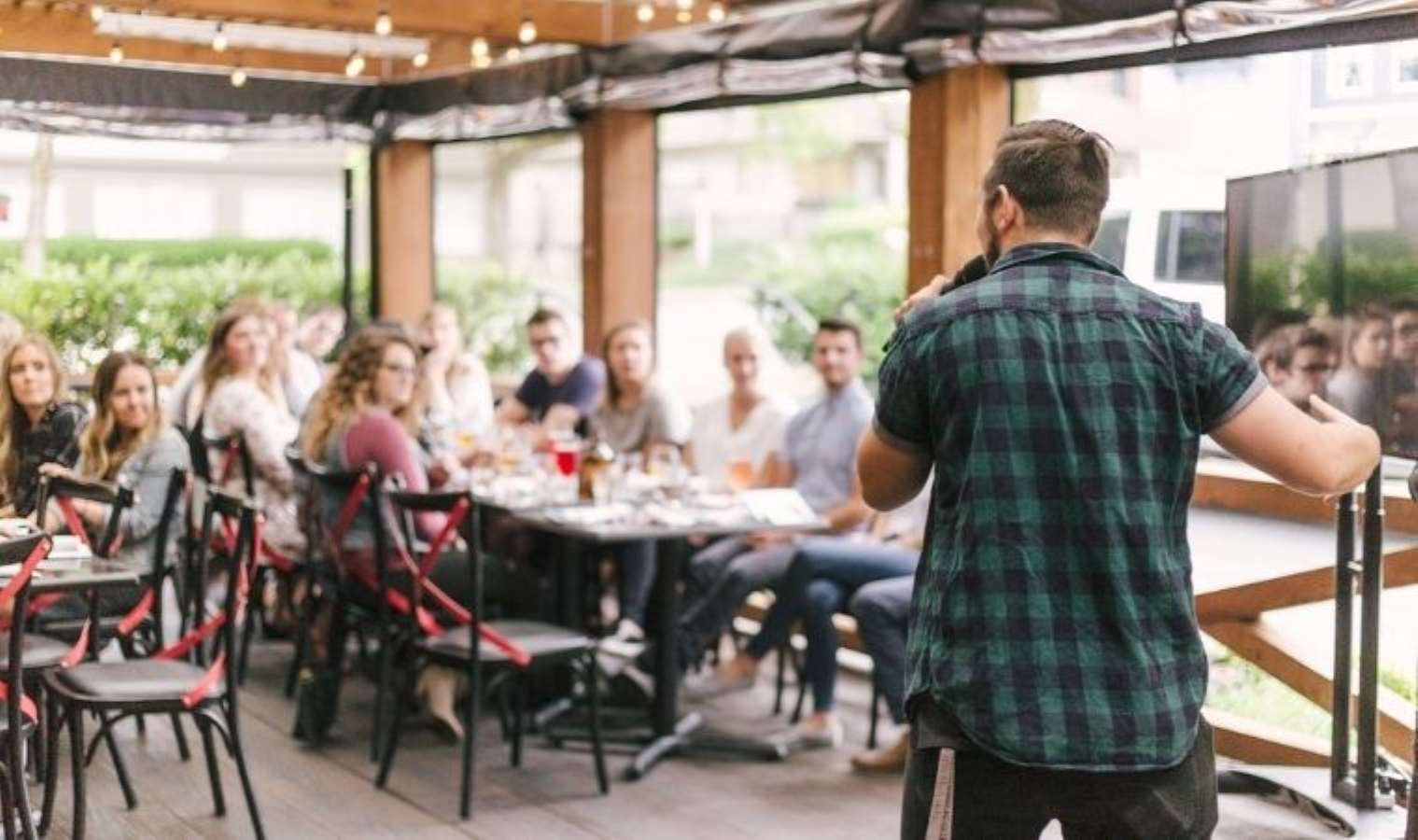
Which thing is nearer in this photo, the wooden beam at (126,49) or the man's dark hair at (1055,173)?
the man's dark hair at (1055,173)

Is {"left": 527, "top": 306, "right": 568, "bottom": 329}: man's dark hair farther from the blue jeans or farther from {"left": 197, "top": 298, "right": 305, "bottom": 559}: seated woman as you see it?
the blue jeans

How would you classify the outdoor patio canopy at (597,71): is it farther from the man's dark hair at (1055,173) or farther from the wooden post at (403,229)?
the man's dark hair at (1055,173)

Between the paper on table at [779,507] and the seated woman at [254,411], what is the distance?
6.28 feet

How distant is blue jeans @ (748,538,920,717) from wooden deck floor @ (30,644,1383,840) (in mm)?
286

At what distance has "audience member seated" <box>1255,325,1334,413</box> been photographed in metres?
4.55

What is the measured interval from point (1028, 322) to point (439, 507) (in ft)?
10.7

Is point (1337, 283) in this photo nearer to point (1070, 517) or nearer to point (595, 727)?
point (1070, 517)

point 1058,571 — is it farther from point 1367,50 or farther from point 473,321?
point 473,321

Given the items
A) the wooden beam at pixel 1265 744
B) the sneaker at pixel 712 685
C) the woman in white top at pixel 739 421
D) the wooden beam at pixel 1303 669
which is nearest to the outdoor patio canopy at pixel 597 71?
the woman in white top at pixel 739 421

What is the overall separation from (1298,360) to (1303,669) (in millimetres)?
1206

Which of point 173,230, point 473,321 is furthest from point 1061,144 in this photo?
point 473,321

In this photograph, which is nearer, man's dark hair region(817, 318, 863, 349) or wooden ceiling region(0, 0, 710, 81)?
man's dark hair region(817, 318, 863, 349)

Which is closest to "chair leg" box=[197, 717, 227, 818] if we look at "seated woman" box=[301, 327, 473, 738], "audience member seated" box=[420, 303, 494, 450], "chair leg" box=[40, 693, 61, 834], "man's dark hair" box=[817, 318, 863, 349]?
"chair leg" box=[40, 693, 61, 834]

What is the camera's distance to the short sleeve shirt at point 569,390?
26.4ft
